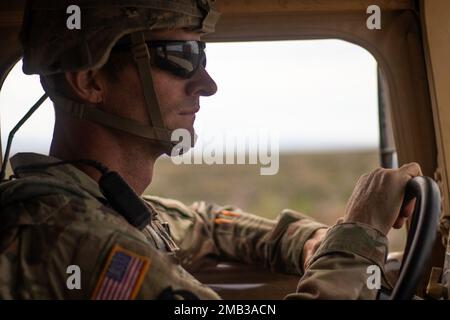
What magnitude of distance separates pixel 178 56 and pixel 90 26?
253mm

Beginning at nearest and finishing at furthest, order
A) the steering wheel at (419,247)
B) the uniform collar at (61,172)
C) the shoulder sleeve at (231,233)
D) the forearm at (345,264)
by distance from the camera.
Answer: the steering wheel at (419,247) → the forearm at (345,264) → the uniform collar at (61,172) → the shoulder sleeve at (231,233)

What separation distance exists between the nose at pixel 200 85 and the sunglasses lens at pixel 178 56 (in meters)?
0.02

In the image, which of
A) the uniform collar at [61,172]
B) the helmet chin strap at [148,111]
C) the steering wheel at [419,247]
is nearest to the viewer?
the steering wheel at [419,247]

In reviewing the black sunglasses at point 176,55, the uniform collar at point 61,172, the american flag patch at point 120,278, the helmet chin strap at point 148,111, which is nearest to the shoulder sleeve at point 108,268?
the american flag patch at point 120,278


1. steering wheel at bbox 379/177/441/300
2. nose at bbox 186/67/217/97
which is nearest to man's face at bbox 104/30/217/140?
nose at bbox 186/67/217/97

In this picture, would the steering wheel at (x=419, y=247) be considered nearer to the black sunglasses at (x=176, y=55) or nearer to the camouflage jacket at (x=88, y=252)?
the camouflage jacket at (x=88, y=252)

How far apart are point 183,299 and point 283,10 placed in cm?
121

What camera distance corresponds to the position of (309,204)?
1602 centimetres

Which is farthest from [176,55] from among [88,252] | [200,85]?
[88,252]

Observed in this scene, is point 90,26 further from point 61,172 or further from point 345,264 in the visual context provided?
point 345,264

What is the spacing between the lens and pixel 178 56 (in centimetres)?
208

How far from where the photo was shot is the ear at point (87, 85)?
6.68ft

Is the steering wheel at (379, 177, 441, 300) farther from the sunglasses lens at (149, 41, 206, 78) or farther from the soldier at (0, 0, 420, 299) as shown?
the sunglasses lens at (149, 41, 206, 78)
